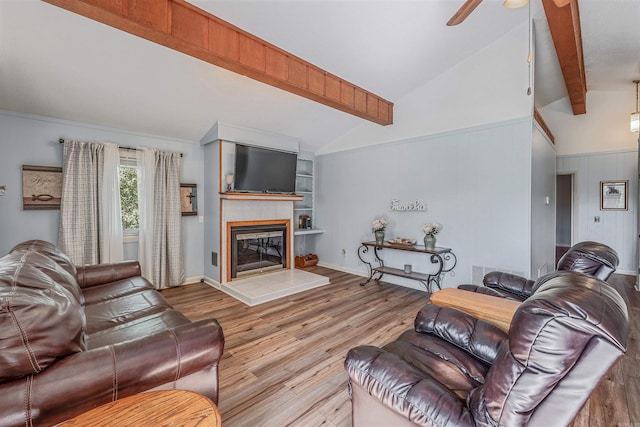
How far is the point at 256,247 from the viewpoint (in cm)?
493

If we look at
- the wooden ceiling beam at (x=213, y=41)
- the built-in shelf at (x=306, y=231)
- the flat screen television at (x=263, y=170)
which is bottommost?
the built-in shelf at (x=306, y=231)

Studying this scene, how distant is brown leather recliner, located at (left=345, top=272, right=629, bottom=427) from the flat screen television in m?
3.63

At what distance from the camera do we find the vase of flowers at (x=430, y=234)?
4039 millimetres

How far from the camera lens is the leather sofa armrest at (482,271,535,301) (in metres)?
2.48

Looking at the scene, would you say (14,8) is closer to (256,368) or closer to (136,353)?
(136,353)

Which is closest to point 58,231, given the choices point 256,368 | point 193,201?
point 193,201

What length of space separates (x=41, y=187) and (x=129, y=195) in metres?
0.93

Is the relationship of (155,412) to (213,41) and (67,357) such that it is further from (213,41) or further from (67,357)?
(213,41)

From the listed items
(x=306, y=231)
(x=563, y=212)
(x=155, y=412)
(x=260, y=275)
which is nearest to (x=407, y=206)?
(x=306, y=231)

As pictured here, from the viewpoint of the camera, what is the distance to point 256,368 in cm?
230

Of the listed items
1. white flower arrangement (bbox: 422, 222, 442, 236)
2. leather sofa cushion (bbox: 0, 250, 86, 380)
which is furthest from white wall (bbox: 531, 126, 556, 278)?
leather sofa cushion (bbox: 0, 250, 86, 380)

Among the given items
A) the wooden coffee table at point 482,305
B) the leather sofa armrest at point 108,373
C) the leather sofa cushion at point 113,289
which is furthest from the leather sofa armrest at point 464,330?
the leather sofa cushion at point 113,289

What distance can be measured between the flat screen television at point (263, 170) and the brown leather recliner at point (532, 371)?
3628mm

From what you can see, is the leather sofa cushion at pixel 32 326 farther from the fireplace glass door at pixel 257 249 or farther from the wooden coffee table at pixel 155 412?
the fireplace glass door at pixel 257 249
